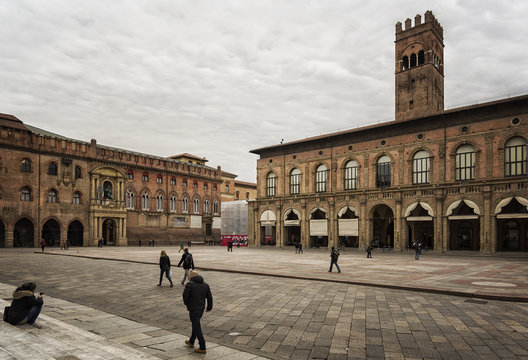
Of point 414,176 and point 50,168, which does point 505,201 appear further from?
point 50,168

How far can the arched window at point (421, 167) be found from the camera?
40656mm

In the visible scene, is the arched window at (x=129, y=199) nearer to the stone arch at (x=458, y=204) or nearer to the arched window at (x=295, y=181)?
the arched window at (x=295, y=181)

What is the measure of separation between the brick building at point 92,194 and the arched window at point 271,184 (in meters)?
15.8

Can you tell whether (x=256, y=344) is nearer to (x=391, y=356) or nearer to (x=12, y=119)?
(x=391, y=356)

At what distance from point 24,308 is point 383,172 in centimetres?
4021

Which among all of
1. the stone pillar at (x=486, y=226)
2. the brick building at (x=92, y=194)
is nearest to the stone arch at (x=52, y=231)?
the brick building at (x=92, y=194)

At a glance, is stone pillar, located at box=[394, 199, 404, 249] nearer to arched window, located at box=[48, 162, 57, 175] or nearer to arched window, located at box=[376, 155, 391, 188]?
arched window, located at box=[376, 155, 391, 188]

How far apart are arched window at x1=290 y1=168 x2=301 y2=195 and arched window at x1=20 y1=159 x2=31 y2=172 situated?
1241 inches

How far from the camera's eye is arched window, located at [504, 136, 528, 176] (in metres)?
34.7

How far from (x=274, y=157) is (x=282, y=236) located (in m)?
10.9

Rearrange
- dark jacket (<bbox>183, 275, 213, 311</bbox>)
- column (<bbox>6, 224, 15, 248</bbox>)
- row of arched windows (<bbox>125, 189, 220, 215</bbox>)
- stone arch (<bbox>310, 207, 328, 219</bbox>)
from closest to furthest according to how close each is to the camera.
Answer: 1. dark jacket (<bbox>183, 275, 213, 311</bbox>)
2. column (<bbox>6, 224, 15, 248</bbox>)
3. stone arch (<bbox>310, 207, 328, 219</bbox>)
4. row of arched windows (<bbox>125, 189, 220, 215</bbox>)

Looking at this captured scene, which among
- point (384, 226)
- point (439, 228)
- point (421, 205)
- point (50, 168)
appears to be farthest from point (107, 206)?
point (439, 228)

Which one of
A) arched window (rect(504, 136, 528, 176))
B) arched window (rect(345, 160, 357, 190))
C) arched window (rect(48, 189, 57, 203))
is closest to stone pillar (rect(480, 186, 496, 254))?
arched window (rect(504, 136, 528, 176))

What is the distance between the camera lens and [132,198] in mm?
57312
